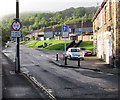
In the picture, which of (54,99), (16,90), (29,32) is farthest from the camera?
(29,32)

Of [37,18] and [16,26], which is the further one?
[37,18]

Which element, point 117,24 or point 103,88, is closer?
point 103,88

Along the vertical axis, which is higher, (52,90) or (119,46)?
(119,46)

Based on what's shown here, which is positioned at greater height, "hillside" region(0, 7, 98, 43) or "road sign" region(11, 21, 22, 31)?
"hillside" region(0, 7, 98, 43)

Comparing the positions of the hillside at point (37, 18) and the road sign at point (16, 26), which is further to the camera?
the road sign at point (16, 26)

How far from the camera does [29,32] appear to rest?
5522 inches

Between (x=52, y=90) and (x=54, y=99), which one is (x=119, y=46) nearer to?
(x=52, y=90)

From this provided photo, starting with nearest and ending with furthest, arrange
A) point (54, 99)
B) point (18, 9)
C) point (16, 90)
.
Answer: point (54, 99)
point (16, 90)
point (18, 9)

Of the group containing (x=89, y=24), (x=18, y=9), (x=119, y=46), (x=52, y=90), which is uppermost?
(x=89, y=24)

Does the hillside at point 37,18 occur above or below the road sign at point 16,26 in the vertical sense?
above

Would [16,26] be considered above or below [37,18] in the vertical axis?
below

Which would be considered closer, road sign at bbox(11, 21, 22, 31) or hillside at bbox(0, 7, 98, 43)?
hillside at bbox(0, 7, 98, 43)

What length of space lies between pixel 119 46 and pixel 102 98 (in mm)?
9798

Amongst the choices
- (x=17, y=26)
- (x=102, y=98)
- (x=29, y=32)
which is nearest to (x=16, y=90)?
(x=102, y=98)
